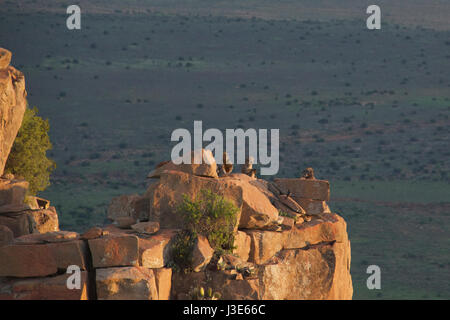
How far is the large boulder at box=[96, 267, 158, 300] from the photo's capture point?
760 inches

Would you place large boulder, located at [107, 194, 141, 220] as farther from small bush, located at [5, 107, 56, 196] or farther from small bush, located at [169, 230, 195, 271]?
small bush, located at [5, 107, 56, 196]

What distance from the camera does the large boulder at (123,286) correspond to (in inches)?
760

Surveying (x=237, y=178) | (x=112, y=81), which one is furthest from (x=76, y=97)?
(x=237, y=178)

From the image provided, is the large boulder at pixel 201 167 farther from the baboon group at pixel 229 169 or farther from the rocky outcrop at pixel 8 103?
the rocky outcrop at pixel 8 103

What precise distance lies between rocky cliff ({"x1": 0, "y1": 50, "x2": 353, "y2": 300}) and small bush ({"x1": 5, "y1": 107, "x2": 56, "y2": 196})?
7311 mm

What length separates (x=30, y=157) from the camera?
35188mm

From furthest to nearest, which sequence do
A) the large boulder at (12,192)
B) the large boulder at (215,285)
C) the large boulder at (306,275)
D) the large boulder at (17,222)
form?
the large boulder at (12,192) → the large boulder at (17,222) → the large boulder at (306,275) → the large boulder at (215,285)

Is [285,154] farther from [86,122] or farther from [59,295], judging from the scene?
[59,295]

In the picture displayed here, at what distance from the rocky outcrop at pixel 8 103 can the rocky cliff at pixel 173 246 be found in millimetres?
38

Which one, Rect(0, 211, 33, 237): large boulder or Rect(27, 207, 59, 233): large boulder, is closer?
Rect(0, 211, 33, 237): large boulder

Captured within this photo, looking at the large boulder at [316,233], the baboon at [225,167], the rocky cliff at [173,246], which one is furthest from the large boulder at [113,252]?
the baboon at [225,167]

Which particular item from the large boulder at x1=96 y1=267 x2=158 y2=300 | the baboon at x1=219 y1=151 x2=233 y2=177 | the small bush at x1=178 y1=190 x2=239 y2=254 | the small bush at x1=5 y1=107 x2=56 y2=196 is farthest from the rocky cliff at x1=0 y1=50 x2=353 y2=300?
the small bush at x1=5 y1=107 x2=56 y2=196

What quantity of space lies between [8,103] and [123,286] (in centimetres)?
984

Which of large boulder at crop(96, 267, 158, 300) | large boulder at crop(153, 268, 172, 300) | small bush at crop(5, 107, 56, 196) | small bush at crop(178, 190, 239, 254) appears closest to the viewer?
large boulder at crop(96, 267, 158, 300)
